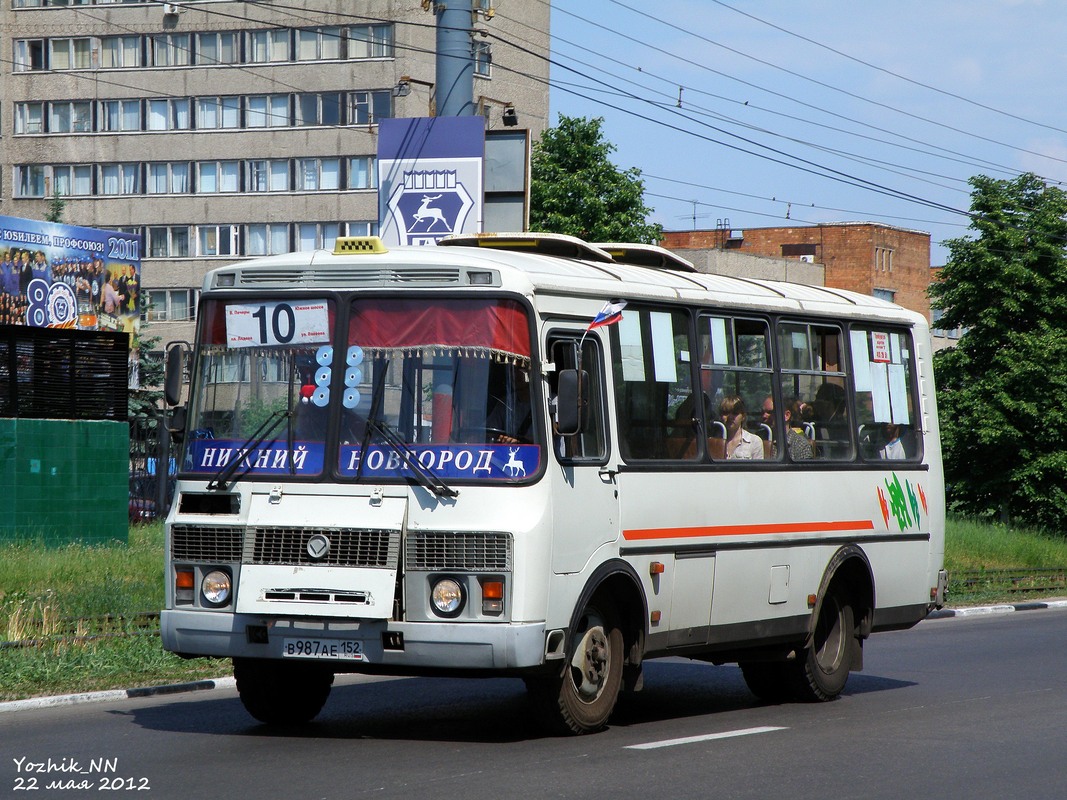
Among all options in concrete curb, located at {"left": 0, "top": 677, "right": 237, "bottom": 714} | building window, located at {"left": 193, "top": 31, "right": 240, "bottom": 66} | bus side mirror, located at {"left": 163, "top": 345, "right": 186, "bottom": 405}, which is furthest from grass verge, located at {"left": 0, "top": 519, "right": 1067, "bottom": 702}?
building window, located at {"left": 193, "top": 31, "right": 240, "bottom": 66}

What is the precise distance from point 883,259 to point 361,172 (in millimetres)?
39299

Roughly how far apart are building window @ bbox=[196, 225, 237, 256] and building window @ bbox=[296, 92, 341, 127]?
5467mm

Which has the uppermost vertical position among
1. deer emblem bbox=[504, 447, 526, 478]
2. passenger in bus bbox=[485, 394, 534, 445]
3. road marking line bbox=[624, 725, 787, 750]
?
passenger in bus bbox=[485, 394, 534, 445]

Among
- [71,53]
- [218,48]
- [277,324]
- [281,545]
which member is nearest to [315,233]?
[218,48]

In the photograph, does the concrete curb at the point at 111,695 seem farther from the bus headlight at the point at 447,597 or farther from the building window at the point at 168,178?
the building window at the point at 168,178

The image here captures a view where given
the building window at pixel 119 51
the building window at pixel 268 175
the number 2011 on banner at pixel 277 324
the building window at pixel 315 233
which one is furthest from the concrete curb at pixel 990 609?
the building window at pixel 119 51

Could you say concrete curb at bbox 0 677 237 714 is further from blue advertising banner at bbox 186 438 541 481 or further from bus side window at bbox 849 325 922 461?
bus side window at bbox 849 325 922 461

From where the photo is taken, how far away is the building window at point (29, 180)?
72.6 metres

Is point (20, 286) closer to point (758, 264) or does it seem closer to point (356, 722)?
point (356, 722)

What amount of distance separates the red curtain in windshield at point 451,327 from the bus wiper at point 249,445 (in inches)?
26.1

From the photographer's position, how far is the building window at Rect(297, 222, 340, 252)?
69.6 metres

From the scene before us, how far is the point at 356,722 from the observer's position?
1136 cm

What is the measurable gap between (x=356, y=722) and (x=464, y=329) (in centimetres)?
298

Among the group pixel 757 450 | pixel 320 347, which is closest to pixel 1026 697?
pixel 757 450
